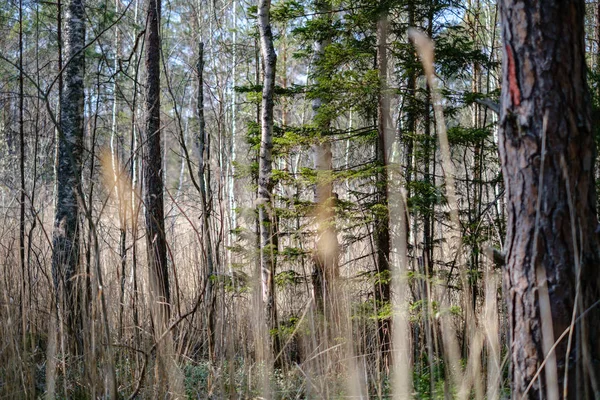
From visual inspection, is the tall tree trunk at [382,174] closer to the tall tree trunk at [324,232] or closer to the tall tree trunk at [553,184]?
the tall tree trunk at [324,232]

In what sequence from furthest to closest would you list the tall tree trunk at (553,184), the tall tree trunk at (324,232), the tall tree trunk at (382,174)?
1. the tall tree trunk at (382,174)
2. the tall tree trunk at (324,232)
3. the tall tree trunk at (553,184)

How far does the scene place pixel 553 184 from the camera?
4.85 feet

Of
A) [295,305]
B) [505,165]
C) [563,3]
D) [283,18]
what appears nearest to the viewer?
[563,3]

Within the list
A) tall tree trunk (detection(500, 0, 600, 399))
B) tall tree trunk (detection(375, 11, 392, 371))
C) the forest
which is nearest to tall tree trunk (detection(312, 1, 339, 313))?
the forest

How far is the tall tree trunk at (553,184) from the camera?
1.47m

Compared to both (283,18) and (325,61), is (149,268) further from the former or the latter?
(283,18)

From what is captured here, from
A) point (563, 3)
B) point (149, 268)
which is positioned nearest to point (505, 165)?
point (563, 3)

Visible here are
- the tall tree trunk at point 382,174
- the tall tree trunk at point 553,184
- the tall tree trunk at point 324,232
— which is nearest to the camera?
the tall tree trunk at point 553,184

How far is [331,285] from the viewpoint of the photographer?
279 cm

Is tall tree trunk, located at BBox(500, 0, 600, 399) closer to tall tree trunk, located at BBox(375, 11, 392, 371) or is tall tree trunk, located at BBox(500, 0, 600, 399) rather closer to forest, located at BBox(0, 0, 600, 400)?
forest, located at BBox(0, 0, 600, 400)

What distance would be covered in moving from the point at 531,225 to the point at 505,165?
0.20 m

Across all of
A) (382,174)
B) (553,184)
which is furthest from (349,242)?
(553,184)

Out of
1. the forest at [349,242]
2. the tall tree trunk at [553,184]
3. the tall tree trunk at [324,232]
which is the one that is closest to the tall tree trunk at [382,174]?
the forest at [349,242]

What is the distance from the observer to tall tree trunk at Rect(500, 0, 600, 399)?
58.1 inches
